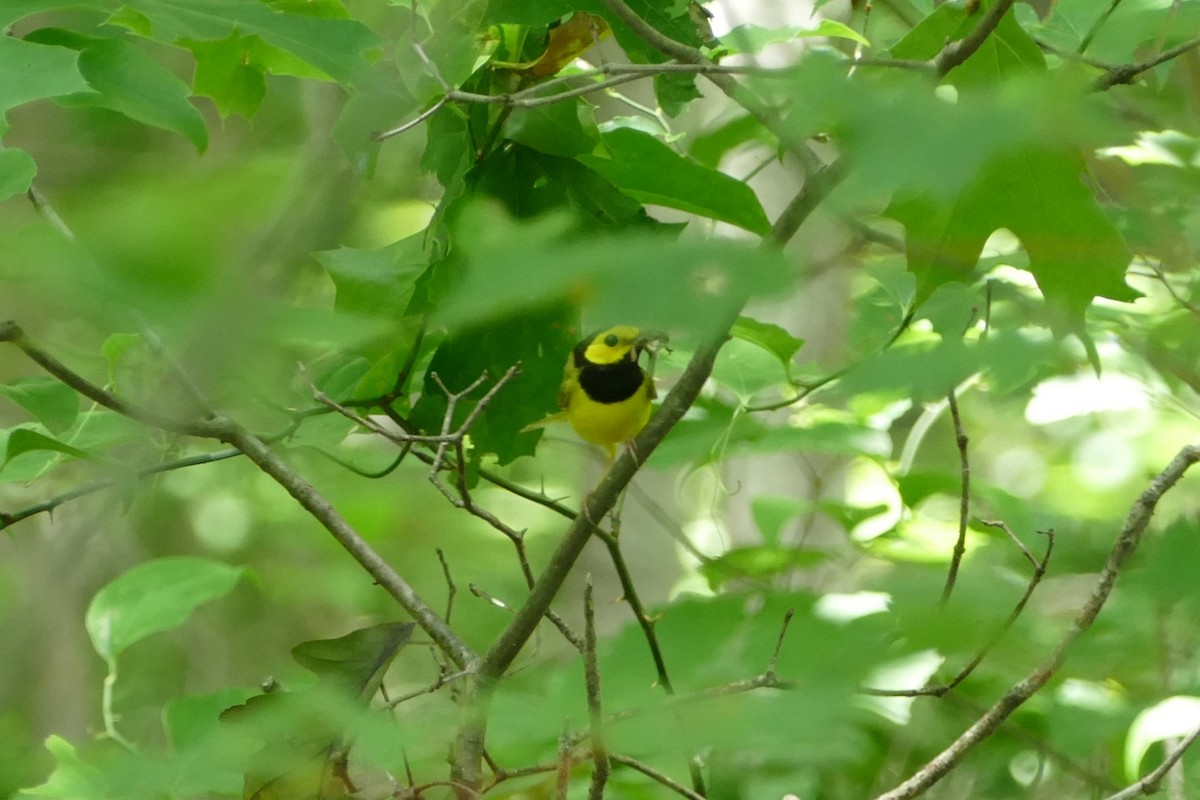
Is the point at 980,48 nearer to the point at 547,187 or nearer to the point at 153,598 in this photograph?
the point at 547,187

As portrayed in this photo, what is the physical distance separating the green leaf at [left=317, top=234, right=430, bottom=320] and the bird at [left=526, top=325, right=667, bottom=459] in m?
0.44

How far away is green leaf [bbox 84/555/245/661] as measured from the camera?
4.56ft

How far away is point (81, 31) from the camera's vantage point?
114 centimetres

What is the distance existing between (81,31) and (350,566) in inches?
70.8

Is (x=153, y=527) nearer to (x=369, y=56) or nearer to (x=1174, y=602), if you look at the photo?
(x=369, y=56)

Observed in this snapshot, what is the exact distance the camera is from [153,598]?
144 centimetres

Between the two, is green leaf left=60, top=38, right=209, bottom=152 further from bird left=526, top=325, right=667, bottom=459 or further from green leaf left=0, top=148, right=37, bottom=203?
bird left=526, top=325, right=667, bottom=459

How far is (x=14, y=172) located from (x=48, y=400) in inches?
19.6

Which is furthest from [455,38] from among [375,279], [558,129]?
[375,279]

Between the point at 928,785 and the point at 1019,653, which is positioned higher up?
the point at 1019,653

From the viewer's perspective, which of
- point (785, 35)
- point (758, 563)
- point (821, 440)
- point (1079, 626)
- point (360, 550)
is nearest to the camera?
point (1079, 626)

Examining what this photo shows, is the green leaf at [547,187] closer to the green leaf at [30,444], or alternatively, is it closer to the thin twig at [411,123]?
the thin twig at [411,123]

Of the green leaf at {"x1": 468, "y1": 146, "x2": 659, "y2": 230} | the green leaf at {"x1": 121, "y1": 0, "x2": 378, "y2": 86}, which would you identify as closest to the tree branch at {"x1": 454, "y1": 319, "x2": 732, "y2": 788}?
the green leaf at {"x1": 468, "y1": 146, "x2": 659, "y2": 230}

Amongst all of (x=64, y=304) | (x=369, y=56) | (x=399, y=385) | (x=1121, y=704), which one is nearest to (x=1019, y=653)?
(x=1121, y=704)
